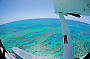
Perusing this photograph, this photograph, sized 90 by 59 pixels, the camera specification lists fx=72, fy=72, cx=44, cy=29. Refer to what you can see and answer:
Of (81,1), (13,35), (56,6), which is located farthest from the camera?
→ (13,35)

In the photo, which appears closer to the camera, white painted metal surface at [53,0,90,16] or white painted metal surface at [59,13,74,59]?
white painted metal surface at [53,0,90,16]

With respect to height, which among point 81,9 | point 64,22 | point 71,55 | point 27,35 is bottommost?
point 27,35

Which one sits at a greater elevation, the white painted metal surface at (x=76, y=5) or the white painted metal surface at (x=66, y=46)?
the white painted metal surface at (x=76, y=5)

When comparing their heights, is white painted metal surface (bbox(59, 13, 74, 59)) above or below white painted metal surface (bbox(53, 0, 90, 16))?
below

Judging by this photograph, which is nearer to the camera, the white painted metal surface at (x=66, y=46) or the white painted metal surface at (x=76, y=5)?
the white painted metal surface at (x=76, y=5)

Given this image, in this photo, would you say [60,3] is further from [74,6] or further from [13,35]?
[13,35]

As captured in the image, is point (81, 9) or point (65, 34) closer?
point (81, 9)

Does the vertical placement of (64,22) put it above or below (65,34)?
above

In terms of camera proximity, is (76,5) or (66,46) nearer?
(76,5)

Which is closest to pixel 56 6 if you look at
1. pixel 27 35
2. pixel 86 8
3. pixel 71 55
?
pixel 86 8

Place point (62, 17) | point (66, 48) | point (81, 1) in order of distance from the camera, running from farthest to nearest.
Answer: point (62, 17) < point (66, 48) < point (81, 1)

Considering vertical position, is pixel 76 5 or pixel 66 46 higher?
pixel 76 5
